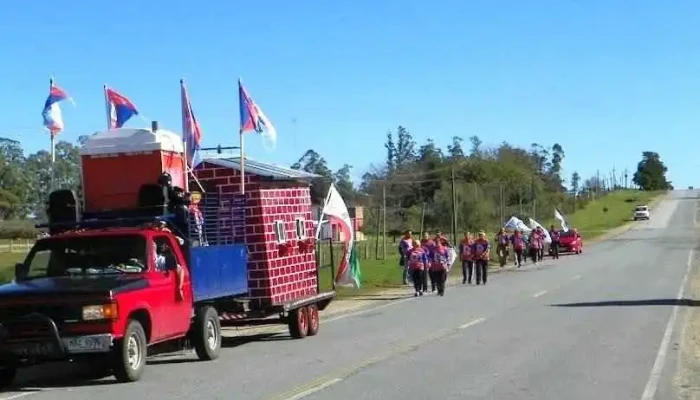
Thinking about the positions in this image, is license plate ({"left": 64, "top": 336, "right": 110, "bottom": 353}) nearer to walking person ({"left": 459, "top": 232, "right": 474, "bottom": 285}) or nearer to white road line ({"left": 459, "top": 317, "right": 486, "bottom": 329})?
white road line ({"left": 459, "top": 317, "right": 486, "bottom": 329})

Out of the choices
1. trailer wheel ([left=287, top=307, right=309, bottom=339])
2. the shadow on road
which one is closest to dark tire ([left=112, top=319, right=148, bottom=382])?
trailer wheel ([left=287, top=307, right=309, bottom=339])

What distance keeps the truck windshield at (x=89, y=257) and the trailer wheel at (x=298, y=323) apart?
4.91m

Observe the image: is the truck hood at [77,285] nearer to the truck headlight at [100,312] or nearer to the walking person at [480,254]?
the truck headlight at [100,312]

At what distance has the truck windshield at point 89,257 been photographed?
43.8 feet

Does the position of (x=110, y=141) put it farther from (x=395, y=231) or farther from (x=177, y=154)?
(x=395, y=231)

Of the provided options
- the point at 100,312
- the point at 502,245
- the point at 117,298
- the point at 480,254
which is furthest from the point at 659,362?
the point at 502,245

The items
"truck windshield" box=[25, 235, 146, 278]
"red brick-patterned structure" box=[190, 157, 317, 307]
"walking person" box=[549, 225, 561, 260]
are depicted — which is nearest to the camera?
"truck windshield" box=[25, 235, 146, 278]

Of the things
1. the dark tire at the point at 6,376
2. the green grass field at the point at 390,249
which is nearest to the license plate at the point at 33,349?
the dark tire at the point at 6,376

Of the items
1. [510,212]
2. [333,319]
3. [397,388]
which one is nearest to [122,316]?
[397,388]

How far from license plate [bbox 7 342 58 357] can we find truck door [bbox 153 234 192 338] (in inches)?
65.0

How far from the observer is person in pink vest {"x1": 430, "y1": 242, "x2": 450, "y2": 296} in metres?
30.2

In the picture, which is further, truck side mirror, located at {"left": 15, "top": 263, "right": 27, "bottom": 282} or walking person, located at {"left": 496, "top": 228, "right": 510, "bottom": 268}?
walking person, located at {"left": 496, "top": 228, "right": 510, "bottom": 268}

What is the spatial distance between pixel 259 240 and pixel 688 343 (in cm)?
693

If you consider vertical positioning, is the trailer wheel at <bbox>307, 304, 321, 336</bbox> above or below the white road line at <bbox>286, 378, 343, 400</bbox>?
above
